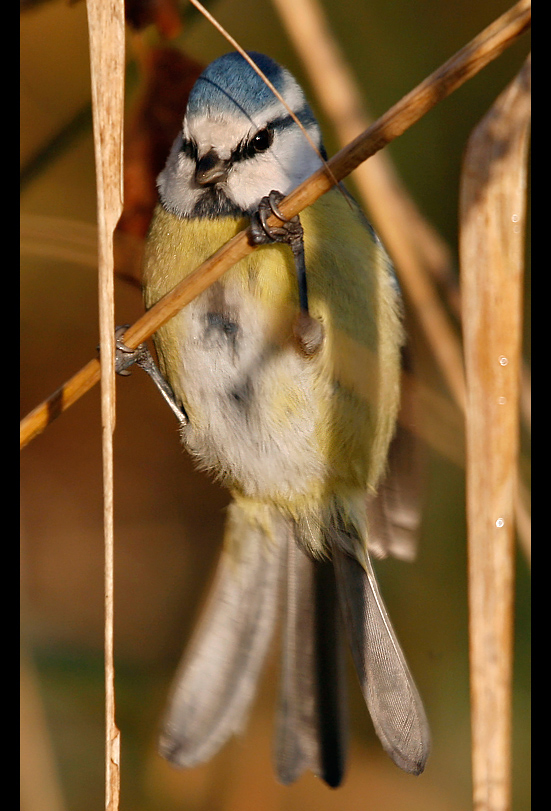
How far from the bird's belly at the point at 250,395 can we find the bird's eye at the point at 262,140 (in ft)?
0.73

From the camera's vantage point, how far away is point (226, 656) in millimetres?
1224

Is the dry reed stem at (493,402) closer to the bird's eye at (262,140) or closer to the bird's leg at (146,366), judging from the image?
the bird's eye at (262,140)

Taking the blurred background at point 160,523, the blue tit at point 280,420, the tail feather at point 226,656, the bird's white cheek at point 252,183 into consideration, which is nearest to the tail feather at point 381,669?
the blue tit at point 280,420

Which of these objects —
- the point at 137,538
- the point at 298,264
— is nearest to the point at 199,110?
the point at 298,264

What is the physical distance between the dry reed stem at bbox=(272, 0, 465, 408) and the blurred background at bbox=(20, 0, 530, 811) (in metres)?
0.19

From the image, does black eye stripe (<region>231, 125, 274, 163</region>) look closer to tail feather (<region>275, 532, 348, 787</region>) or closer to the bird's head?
the bird's head

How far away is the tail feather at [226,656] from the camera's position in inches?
45.7

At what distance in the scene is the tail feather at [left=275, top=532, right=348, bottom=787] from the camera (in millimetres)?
1150

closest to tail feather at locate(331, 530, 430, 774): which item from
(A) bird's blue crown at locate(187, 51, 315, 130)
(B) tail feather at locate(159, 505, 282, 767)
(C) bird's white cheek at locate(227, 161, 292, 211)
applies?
(B) tail feather at locate(159, 505, 282, 767)

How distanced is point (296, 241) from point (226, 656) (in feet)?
2.30

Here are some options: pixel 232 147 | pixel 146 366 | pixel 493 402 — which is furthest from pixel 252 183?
pixel 493 402

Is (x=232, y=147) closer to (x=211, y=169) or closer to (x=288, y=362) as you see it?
(x=211, y=169)

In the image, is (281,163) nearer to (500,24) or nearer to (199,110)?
(199,110)

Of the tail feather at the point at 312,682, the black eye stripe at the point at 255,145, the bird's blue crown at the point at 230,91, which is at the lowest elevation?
the tail feather at the point at 312,682
